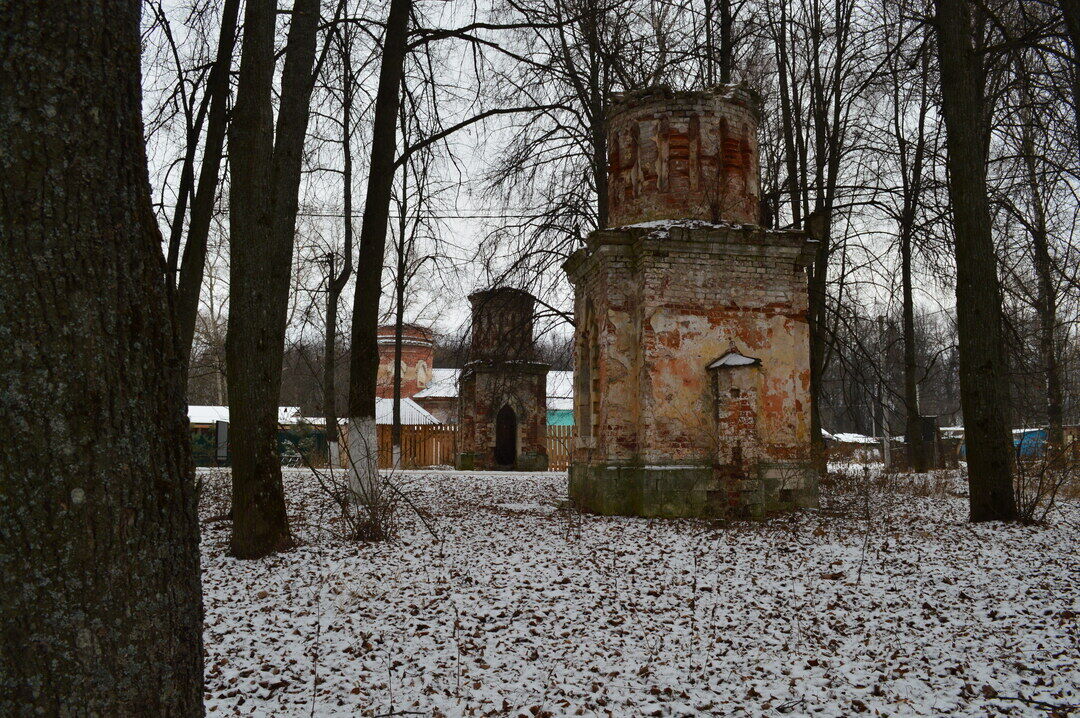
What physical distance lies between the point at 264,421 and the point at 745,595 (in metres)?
4.79

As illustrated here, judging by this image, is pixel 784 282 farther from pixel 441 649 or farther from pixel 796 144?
pixel 441 649

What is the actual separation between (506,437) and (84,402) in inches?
969

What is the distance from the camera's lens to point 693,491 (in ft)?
37.6

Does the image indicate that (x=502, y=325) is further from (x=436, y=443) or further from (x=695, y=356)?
(x=436, y=443)

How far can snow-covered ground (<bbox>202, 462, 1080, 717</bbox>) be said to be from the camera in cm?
432

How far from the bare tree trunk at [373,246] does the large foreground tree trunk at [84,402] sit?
8795 mm

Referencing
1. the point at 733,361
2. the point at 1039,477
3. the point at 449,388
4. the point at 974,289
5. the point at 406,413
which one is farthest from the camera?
the point at 449,388

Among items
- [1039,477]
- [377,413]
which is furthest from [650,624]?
[377,413]

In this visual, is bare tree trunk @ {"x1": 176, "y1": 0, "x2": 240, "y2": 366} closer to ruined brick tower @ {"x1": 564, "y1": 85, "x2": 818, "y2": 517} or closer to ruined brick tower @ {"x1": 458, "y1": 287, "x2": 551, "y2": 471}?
ruined brick tower @ {"x1": 564, "y1": 85, "x2": 818, "y2": 517}

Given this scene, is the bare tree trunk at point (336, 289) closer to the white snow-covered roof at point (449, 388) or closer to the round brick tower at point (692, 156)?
the round brick tower at point (692, 156)

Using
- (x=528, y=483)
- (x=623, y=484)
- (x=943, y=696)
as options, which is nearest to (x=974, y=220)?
(x=623, y=484)

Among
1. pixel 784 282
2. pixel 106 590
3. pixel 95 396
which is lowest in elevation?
pixel 106 590

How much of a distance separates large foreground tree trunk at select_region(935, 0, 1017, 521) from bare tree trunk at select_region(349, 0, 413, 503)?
7.40m

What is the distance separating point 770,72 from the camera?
1784 cm
